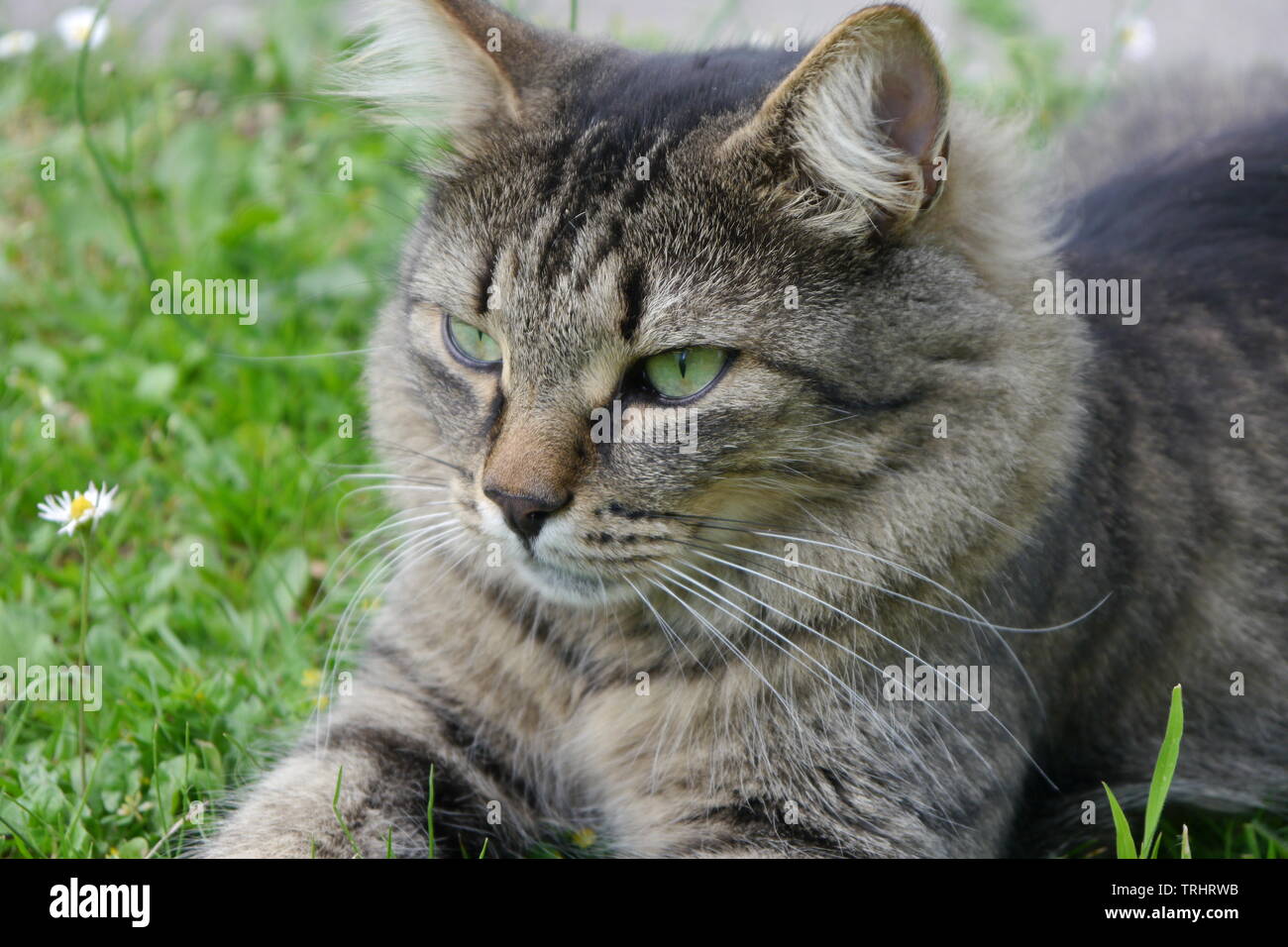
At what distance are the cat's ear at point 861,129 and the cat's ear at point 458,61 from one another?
0.52 meters

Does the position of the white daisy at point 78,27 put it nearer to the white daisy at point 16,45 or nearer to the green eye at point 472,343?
the white daisy at point 16,45

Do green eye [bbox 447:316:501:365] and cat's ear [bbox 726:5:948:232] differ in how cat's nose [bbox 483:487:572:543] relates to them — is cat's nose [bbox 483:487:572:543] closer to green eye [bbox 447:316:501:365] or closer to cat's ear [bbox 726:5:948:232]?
green eye [bbox 447:316:501:365]

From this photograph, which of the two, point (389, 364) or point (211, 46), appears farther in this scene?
point (211, 46)

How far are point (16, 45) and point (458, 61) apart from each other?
3.33m

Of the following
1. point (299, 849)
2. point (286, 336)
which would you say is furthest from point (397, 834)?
point (286, 336)

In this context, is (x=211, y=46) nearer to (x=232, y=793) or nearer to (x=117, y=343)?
(x=117, y=343)

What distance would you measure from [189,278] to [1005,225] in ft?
8.99

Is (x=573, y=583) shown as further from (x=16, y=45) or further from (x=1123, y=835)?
(x=16, y=45)

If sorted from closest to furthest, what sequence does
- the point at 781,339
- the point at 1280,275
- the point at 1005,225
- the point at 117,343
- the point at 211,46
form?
the point at 781,339, the point at 1005,225, the point at 1280,275, the point at 117,343, the point at 211,46

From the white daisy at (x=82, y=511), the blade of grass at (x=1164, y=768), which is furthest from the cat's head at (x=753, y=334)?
the white daisy at (x=82, y=511)

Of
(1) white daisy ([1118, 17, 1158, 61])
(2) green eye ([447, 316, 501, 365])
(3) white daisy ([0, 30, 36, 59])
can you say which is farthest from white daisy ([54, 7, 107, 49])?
(1) white daisy ([1118, 17, 1158, 61])

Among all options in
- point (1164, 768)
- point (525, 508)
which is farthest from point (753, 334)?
point (1164, 768)

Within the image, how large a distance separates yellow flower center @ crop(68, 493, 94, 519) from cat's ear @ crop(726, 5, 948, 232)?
137 centimetres

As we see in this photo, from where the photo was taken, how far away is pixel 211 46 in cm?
538
